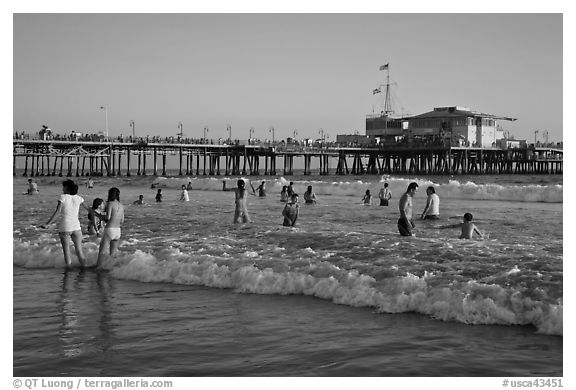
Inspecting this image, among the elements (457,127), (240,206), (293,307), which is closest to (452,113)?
(457,127)

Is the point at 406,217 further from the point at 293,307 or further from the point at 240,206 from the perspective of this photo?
the point at 293,307

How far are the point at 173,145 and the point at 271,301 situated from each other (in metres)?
73.9

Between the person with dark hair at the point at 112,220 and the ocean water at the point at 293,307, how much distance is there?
0.23m

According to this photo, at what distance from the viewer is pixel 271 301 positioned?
9039mm

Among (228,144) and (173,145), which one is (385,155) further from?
(173,145)

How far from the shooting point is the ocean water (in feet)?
20.6

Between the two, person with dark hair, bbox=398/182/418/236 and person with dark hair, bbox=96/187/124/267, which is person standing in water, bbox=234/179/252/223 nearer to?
Result: person with dark hair, bbox=398/182/418/236

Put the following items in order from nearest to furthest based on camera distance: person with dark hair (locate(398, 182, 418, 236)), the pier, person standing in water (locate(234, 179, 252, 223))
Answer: person with dark hair (locate(398, 182, 418, 236))
person standing in water (locate(234, 179, 252, 223))
the pier

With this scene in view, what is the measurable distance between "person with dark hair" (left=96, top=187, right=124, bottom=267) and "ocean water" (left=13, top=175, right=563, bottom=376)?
23 cm

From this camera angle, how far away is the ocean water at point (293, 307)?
628 cm

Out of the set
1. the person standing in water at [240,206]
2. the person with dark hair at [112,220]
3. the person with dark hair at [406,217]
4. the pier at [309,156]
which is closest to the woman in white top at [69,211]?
the person with dark hair at [112,220]

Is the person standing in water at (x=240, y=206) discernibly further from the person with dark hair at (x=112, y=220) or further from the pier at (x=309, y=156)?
the pier at (x=309, y=156)

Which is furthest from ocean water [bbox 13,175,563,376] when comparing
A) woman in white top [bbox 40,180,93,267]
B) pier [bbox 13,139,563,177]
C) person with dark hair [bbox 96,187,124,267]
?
pier [bbox 13,139,563,177]
